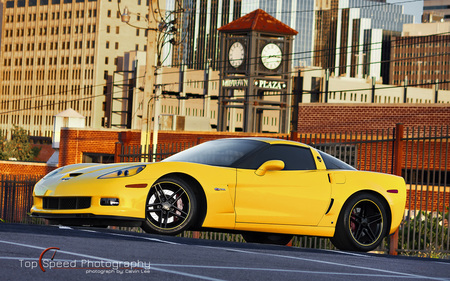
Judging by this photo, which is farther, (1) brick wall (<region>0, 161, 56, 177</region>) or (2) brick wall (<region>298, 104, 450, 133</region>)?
(1) brick wall (<region>0, 161, 56, 177</region>)

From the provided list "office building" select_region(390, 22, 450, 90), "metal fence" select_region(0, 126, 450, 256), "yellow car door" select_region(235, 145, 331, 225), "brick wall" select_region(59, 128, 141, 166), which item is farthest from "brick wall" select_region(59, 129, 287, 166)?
"office building" select_region(390, 22, 450, 90)

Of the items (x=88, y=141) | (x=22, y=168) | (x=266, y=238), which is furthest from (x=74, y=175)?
(x=22, y=168)

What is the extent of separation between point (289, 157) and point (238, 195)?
1.00 m

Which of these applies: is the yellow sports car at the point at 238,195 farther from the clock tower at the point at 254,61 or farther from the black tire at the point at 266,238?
the clock tower at the point at 254,61

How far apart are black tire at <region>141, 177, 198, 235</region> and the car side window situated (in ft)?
3.41

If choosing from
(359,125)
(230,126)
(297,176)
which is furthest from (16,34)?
(297,176)

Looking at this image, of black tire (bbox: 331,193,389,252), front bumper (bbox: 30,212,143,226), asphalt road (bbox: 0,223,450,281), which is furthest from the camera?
black tire (bbox: 331,193,389,252)

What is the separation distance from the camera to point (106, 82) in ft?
502

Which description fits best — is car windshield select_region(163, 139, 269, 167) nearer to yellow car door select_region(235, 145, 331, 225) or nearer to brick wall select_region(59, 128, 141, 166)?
yellow car door select_region(235, 145, 331, 225)

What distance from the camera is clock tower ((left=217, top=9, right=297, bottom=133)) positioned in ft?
184

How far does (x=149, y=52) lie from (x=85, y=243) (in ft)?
74.5

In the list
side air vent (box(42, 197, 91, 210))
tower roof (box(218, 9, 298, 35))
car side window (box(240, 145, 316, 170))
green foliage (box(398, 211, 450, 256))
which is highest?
tower roof (box(218, 9, 298, 35))

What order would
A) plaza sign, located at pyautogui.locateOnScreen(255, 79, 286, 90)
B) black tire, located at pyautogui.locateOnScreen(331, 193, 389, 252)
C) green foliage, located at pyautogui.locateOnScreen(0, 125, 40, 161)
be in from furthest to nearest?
green foliage, located at pyautogui.locateOnScreen(0, 125, 40, 161), plaza sign, located at pyautogui.locateOnScreen(255, 79, 286, 90), black tire, located at pyautogui.locateOnScreen(331, 193, 389, 252)

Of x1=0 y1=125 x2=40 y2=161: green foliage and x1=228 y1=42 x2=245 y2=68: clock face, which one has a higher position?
x1=228 y1=42 x2=245 y2=68: clock face
